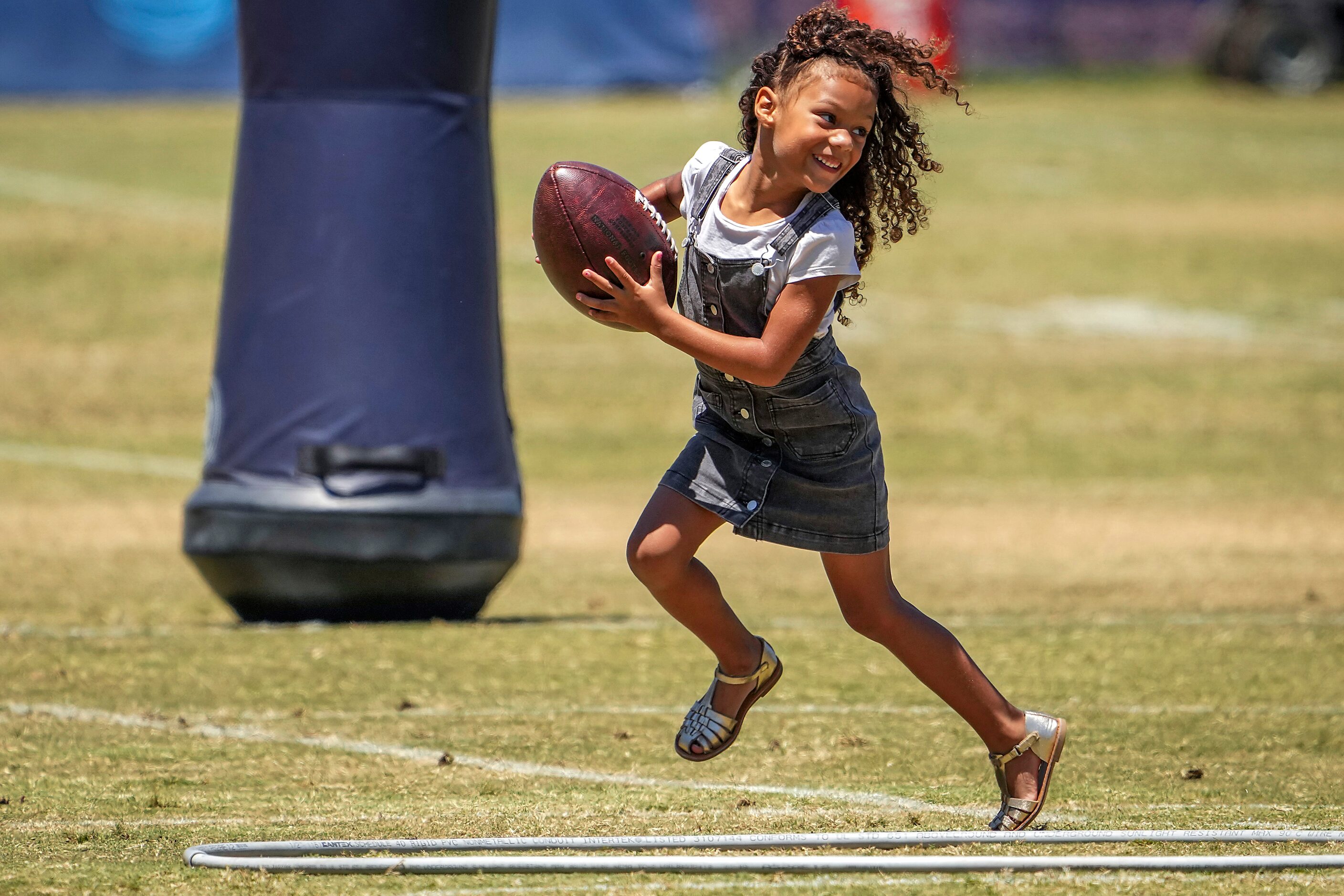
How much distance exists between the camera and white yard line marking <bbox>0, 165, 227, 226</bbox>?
17.8 metres

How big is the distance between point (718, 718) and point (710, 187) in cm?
Answer: 129

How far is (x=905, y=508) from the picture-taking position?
1062 centimetres

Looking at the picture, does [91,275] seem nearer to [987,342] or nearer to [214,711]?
[987,342]

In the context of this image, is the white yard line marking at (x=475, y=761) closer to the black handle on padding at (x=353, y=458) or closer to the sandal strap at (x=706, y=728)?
the sandal strap at (x=706, y=728)

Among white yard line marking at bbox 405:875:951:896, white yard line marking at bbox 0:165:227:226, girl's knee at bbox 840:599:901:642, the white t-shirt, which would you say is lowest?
white yard line marking at bbox 0:165:227:226

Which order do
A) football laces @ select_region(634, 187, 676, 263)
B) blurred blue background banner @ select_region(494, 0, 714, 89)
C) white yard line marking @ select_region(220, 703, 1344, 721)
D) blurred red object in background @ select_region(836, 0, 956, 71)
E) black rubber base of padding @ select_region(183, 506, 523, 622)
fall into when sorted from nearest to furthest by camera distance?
football laces @ select_region(634, 187, 676, 263)
white yard line marking @ select_region(220, 703, 1344, 721)
black rubber base of padding @ select_region(183, 506, 523, 622)
blurred blue background banner @ select_region(494, 0, 714, 89)
blurred red object in background @ select_region(836, 0, 956, 71)

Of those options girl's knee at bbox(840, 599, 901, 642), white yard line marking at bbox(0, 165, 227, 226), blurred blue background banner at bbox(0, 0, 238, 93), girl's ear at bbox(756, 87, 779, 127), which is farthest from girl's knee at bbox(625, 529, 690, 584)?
blurred blue background banner at bbox(0, 0, 238, 93)

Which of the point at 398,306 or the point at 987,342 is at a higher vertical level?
the point at 398,306

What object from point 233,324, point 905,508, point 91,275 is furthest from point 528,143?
point 233,324

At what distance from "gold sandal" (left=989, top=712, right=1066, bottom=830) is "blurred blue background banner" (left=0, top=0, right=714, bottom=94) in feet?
57.4

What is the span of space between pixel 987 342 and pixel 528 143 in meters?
6.76

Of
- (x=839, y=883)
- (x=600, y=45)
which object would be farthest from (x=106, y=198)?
(x=839, y=883)

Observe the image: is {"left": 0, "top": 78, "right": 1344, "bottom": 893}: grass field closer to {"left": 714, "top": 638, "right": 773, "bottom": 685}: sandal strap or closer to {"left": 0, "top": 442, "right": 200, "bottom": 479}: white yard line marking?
{"left": 0, "top": 442, "right": 200, "bottom": 479}: white yard line marking

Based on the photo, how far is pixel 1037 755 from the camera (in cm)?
457
